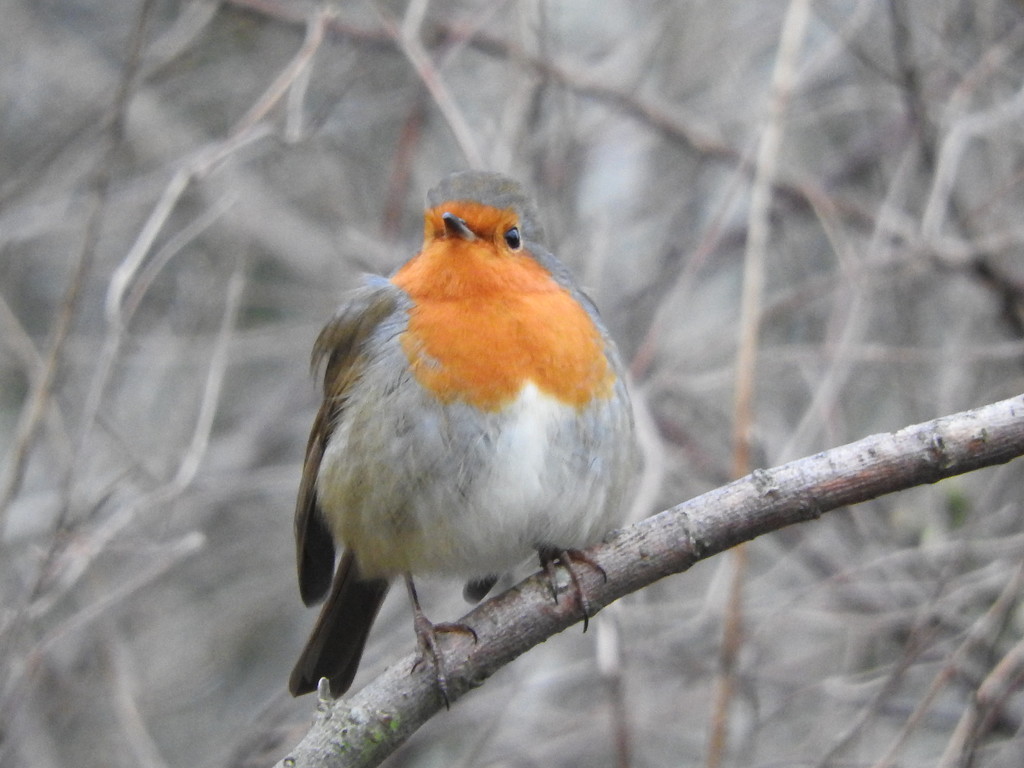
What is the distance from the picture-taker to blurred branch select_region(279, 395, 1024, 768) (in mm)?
2139

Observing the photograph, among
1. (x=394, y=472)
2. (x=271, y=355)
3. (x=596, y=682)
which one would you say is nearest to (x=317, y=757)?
(x=394, y=472)

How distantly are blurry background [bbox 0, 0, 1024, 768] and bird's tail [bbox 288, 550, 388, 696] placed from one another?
1.54 ft

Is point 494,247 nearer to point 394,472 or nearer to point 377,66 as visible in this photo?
point 394,472

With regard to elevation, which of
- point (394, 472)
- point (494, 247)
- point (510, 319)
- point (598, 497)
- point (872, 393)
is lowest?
point (598, 497)

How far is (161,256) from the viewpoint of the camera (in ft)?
11.1

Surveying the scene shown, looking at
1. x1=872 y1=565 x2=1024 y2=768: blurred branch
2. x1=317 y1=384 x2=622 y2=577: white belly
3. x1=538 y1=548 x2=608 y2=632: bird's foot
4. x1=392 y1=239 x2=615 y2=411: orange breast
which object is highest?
x1=392 y1=239 x2=615 y2=411: orange breast

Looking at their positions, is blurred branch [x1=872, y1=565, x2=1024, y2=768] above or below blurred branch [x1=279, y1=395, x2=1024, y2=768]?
below

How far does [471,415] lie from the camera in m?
2.79

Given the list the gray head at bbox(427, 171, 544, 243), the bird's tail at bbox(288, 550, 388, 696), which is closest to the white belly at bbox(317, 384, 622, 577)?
the bird's tail at bbox(288, 550, 388, 696)

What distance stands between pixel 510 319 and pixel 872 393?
8.80 ft

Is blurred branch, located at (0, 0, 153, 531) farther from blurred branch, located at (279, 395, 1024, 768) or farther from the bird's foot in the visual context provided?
the bird's foot

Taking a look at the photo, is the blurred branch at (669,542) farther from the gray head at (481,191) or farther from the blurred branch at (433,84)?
the blurred branch at (433,84)

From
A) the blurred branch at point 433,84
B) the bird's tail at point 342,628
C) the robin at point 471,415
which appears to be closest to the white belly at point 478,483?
the robin at point 471,415

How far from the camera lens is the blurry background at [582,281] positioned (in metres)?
3.76
